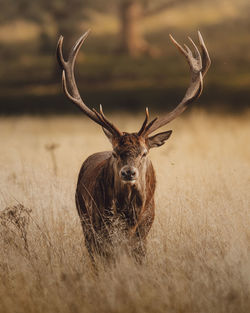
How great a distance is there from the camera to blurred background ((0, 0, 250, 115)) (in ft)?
67.7

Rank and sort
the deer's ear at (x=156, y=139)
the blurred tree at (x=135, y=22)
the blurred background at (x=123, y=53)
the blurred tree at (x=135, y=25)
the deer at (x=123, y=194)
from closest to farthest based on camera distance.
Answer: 1. the deer at (x=123, y=194)
2. the deer's ear at (x=156, y=139)
3. the blurred background at (x=123, y=53)
4. the blurred tree at (x=135, y=22)
5. the blurred tree at (x=135, y=25)

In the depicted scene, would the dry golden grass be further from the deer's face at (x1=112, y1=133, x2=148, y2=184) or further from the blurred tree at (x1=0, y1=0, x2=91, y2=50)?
the blurred tree at (x1=0, y1=0, x2=91, y2=50)

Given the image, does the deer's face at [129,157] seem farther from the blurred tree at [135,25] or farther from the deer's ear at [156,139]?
the blurred tree at [135,25]

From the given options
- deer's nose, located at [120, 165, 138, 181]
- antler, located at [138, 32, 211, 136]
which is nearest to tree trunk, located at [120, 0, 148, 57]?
antler, located at [138, 32, 211, 136]

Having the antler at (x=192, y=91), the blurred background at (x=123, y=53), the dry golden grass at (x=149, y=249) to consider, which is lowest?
the dry golden grass at (x=149, y=249)

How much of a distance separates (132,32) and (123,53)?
0.87 meters

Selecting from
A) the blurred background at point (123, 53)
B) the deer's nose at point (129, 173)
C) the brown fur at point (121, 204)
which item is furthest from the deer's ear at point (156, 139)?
the blurred background at point (123, 53)

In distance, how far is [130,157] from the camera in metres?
4.98

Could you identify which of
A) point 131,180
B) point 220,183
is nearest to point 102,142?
point 220,183

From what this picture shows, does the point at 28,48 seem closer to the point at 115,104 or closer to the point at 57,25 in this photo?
the point at 57,25

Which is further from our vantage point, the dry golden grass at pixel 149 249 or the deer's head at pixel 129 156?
the deer's head at pixel 129 156

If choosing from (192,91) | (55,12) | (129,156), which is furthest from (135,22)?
(129,156)

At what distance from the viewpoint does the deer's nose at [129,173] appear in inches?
191

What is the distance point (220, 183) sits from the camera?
25.7 feet
